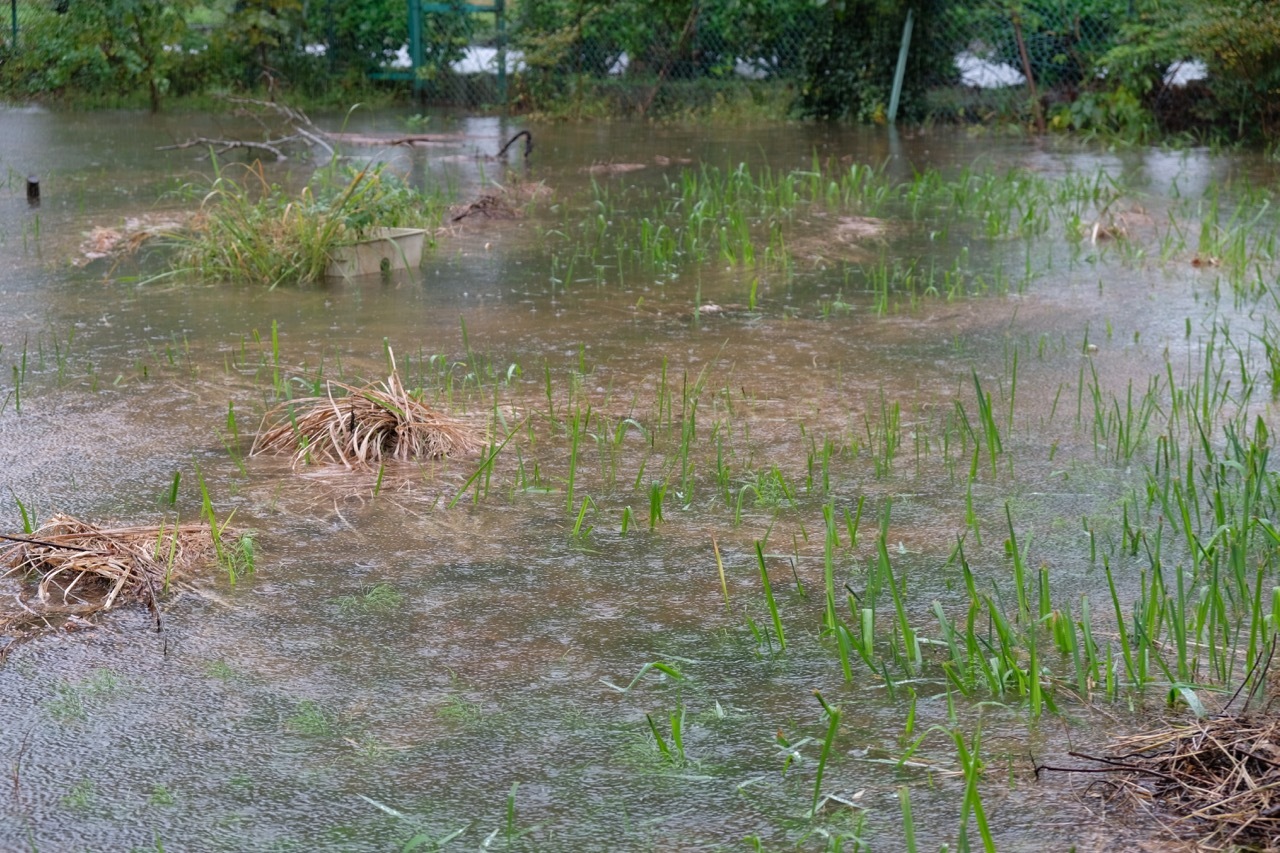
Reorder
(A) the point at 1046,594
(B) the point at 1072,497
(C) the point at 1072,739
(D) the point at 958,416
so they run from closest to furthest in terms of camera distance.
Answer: (C) the point at 1072,739
(A) the point at 1046,594
(B) the point at 1072,497
(D) the point at 958,416

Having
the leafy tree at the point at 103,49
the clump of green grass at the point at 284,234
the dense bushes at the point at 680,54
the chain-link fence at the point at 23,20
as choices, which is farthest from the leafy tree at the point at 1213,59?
the chain-link fence at the point at 23,20

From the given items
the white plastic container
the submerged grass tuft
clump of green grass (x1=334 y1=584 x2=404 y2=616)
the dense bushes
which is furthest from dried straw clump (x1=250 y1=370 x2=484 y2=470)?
the dense bushes

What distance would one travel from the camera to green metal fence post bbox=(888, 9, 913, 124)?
13.5m

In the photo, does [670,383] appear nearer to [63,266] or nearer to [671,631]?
[671,631]

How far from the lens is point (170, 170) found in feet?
32.8

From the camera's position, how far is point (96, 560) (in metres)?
3.30

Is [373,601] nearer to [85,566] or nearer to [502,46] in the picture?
[85,566]

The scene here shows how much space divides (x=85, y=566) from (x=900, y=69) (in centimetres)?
1161

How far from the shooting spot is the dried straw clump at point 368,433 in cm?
423

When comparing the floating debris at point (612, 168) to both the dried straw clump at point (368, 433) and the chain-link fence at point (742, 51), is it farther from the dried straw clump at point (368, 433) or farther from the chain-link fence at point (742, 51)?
the dried straw clump at point (368, 433)

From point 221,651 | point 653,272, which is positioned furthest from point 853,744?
point 653,272

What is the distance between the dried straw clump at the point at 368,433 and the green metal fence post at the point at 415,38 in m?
11.9

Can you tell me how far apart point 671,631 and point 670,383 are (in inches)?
80.4

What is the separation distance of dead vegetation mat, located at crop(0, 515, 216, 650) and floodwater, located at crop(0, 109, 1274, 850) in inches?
3.0
